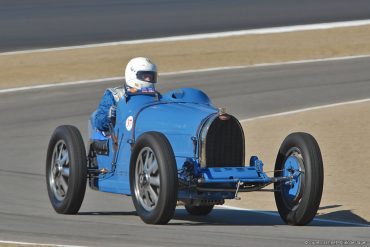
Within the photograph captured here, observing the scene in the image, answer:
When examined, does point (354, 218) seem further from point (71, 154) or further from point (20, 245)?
point (20, 245)

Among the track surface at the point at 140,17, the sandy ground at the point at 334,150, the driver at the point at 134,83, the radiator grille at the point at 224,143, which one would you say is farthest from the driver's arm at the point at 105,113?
the track surface at the point at 140,17

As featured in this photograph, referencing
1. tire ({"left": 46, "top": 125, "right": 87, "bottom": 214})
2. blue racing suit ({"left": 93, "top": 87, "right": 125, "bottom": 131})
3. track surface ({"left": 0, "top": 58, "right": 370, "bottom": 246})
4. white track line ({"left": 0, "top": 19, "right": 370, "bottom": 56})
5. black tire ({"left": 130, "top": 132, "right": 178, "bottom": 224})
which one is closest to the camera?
track surface ({"left": 0, "top": 58, "right": 370, "bottom": 246})

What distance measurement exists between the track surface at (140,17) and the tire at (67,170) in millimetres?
16331

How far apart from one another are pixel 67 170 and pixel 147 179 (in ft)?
5.75

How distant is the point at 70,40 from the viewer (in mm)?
30812

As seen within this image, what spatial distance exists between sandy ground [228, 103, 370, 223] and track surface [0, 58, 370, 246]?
3.31 ft

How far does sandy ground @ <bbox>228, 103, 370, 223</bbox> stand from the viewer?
1430 centimetres

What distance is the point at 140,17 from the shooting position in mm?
34812

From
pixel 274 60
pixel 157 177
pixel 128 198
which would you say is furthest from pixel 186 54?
pixel 157 177

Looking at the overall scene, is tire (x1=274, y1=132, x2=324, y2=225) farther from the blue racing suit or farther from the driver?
the blue racing suit

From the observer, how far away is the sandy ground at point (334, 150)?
563 inches

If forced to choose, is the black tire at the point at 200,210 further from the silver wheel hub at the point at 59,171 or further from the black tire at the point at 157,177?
the black tire at the point at 157,177

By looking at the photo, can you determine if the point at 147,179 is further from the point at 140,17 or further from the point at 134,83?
the point at 140,17

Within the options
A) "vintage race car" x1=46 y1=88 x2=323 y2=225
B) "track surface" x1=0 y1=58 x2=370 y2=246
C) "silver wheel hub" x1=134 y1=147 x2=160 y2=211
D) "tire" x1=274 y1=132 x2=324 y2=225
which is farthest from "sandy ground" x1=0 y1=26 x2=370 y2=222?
"silver wheel hub" x1=134 y1=147 x2=160 y2=211
